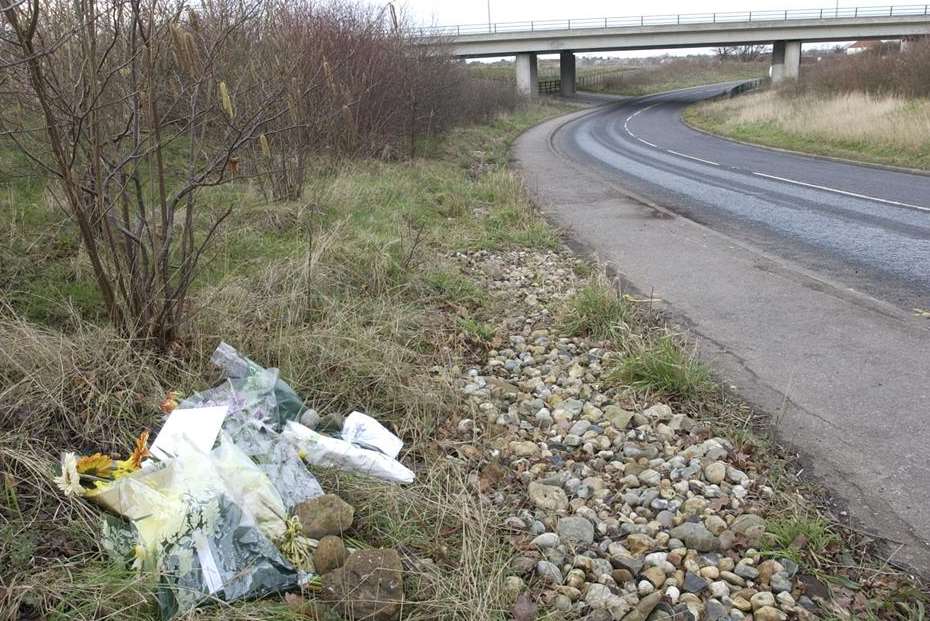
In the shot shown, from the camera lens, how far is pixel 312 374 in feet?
14.5

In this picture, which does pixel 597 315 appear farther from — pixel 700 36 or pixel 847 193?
pixel 700 36

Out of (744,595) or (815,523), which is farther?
(815,523)

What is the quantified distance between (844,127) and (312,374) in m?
21.3

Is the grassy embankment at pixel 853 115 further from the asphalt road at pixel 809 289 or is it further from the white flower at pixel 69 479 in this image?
the white flower at pixel 69 479

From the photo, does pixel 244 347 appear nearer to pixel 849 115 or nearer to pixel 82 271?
pixel 82 271

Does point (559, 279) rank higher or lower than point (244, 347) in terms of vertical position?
lower

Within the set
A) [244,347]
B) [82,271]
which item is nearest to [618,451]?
[244,347]

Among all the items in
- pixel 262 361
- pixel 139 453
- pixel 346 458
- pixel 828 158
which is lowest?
pixel 828 158

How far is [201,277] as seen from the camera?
19.6 feet

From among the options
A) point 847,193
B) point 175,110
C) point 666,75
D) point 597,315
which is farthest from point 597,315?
point 666,75

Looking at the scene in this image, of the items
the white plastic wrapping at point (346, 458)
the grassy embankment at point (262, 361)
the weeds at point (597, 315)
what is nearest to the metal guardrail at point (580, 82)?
the grassy embankment at point (262, 361)

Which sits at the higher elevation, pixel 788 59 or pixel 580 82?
pixel 788 59

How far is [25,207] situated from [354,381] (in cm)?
495

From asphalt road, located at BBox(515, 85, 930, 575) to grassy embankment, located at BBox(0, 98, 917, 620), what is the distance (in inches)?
15.0
